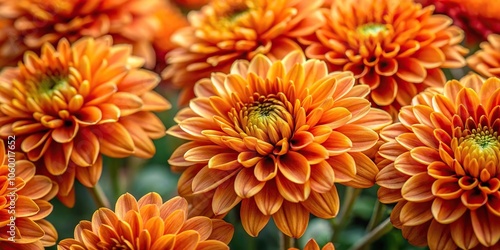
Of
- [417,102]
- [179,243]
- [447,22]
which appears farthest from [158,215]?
[447,22]

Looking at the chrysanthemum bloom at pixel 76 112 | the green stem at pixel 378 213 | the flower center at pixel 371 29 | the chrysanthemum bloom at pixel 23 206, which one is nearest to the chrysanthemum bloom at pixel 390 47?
the flower center at pixel 371 29

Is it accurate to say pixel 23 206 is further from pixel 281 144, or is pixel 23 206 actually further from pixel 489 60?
pixel 489 60

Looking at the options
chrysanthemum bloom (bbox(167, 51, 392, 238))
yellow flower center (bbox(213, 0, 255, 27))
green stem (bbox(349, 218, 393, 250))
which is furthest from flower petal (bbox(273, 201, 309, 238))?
yellow flower center (bbox(213, 0, 255, 27))

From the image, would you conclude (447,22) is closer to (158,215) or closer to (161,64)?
(158,215)

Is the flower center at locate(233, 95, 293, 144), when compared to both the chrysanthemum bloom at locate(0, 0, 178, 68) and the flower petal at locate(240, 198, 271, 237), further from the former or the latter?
the chrysanthemum bloom at locate(0, 0, 178, 68)

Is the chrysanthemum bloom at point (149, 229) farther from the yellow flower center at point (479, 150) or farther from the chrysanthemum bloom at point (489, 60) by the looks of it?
the chrysanthemum bloom at point (489, 60)
